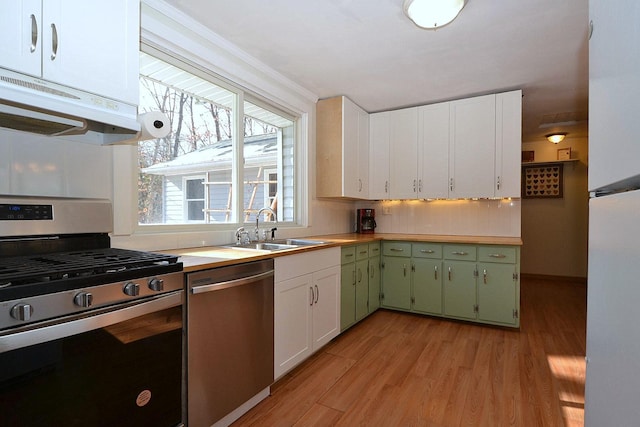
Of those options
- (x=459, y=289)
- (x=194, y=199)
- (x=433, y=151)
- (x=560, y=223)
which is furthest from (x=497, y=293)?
(x=560, y=223)

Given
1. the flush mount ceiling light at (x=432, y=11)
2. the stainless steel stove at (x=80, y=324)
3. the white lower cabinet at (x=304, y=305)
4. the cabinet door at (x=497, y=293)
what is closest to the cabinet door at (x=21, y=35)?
the stainless steel stove at (x=80, y=324)

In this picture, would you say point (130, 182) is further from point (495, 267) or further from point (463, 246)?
point (495, 267)

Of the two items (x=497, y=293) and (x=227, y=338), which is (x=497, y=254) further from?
(x=227, y=338)

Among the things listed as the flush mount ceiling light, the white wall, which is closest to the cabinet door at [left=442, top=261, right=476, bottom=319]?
the flush mount ceiling light

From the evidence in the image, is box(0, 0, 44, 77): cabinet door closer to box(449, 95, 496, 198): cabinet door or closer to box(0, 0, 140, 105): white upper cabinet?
box(0, 0, 140, 105): white upper cabinet

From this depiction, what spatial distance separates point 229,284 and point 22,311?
2.84ft

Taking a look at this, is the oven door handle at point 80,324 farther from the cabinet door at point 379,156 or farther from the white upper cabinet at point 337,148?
the cabinet door at point 379,156

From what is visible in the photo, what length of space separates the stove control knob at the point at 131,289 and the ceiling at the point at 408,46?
1744 millimetres

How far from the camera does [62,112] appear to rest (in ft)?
4.30

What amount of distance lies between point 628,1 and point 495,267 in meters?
3.16

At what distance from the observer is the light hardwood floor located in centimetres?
189

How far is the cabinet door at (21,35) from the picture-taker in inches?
46.4

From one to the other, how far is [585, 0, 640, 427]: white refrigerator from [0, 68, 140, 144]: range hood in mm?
1715

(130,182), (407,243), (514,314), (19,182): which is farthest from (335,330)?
(19,182)
